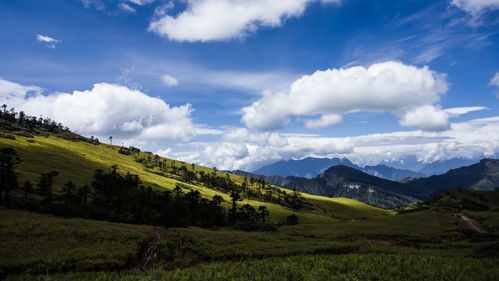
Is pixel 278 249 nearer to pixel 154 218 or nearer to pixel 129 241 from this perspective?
pixel 129 241

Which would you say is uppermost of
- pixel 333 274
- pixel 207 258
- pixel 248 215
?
pixel 333 274

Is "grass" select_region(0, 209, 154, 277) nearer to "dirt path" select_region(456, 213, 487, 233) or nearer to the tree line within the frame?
the tree line

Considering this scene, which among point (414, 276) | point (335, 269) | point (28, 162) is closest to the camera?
point (414, 276)

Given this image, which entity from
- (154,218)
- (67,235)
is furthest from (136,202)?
(67,235)

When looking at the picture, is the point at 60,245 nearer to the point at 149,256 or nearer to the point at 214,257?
the point at 149,256

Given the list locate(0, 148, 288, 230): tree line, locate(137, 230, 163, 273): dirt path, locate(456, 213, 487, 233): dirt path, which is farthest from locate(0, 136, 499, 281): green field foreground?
locate(0, 148, 288, 230): tree line

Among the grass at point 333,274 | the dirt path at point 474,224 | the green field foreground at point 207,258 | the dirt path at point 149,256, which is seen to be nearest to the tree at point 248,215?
the green field foreground at point 207,258

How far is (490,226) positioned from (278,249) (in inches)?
2958

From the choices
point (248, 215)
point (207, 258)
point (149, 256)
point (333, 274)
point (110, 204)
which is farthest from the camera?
point (248, 215)

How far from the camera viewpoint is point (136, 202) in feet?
357

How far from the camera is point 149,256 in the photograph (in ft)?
140

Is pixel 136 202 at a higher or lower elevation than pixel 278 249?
lower

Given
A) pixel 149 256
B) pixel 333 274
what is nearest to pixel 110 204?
pixel 149 256

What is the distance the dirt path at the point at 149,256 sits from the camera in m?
37.8
